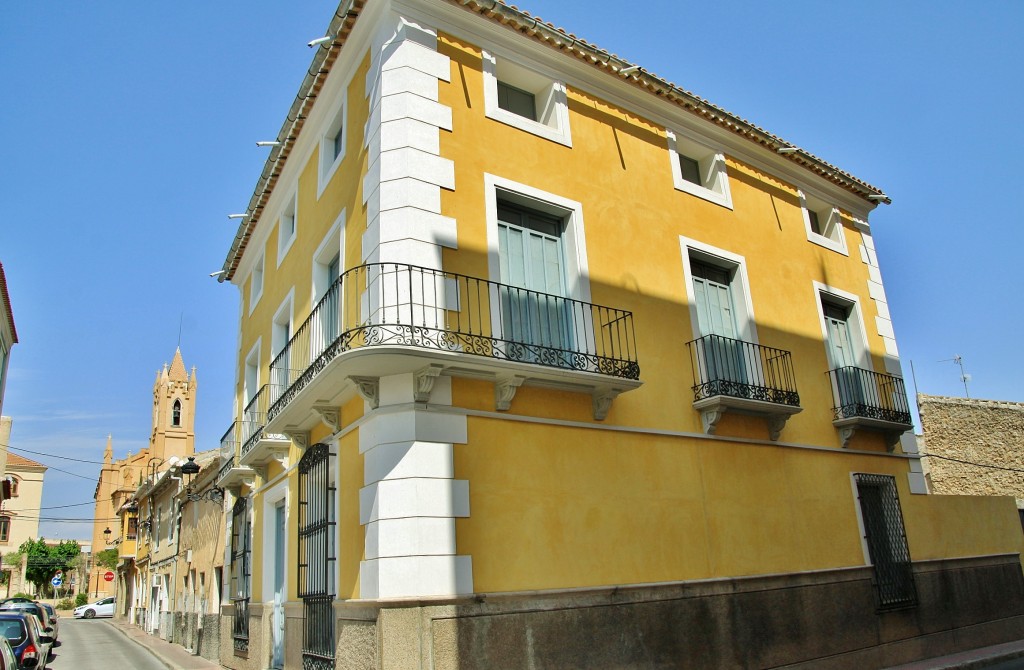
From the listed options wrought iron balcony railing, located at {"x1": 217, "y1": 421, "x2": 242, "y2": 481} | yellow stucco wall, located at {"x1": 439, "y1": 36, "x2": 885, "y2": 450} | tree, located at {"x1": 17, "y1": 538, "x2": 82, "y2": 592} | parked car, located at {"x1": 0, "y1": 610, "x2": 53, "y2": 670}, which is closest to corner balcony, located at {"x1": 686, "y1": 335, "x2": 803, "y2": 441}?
yellow stucco wall, located at {"x1": 439, "y1": 36, "x2": 885, "y2": 450}

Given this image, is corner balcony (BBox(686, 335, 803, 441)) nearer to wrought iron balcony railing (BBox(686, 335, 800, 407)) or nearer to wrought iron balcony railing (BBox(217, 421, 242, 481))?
wrought iron balcony railing (BBox(686, 335, 800, 407))

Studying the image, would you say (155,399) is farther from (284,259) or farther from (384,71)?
(384,71)

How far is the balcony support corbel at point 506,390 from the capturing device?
Result: 26.8 ft

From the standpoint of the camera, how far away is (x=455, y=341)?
8078mm

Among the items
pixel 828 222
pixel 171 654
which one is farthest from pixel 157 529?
pixel 828 222

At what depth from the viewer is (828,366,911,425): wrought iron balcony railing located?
12.2m

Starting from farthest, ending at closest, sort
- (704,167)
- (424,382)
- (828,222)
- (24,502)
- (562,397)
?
(24,502) → (828,222) → (704,167) → (562,397) → (424,382)

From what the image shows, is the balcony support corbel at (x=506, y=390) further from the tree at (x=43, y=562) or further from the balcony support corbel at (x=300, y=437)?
the tree at (x=43, y=562)

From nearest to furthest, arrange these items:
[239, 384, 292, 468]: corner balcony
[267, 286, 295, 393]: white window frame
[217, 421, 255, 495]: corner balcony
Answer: [239, 384, 292, 468]: corner balcony, [267, 286, 295, 393]: white window frame, [217, 421, 255, 495]: corner balcony

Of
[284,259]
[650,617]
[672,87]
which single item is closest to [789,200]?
[672,87]

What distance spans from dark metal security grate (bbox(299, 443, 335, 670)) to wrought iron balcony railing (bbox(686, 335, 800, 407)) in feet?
16.8

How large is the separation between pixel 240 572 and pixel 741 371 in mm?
10099

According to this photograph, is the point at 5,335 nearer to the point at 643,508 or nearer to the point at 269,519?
the point at 269,519

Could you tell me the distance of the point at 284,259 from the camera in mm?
13281
